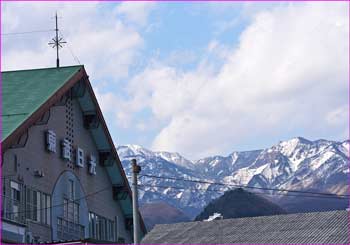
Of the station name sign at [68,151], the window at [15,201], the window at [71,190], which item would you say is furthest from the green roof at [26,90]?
the window at [71,190]

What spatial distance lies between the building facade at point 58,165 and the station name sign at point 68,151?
0.17 ft

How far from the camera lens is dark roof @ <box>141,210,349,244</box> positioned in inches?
1875

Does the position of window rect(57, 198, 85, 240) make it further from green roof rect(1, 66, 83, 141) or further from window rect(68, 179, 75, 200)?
green roof rect(1, 66, 83, 141)

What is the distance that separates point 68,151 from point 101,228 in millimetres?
6823

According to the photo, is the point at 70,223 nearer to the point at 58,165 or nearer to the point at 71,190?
the point at 71,190

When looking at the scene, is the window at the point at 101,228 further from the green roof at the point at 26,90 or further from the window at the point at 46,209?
the green roof at the point at 26,90

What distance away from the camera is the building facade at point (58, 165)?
121 feet

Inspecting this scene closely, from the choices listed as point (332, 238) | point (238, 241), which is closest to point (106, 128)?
point (238, 241)

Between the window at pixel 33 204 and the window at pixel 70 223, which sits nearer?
the window at pixel 33 204

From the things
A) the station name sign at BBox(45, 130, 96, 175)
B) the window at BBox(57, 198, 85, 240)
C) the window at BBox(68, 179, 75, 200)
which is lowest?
the window at BBox(57, 198, 85, 240)

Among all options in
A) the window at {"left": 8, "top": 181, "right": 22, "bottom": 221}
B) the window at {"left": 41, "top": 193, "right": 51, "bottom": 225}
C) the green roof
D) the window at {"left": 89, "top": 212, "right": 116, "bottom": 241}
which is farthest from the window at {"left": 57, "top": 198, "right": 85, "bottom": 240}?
the green roof

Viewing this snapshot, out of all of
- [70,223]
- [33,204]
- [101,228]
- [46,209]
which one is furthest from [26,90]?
[101,228]

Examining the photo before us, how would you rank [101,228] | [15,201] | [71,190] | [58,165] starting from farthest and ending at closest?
[101,228], [71,190], [58,165], [15,201]

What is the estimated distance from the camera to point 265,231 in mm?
50062
